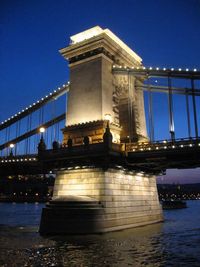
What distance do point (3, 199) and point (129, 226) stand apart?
127 meters

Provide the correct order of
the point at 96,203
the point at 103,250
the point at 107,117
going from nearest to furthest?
the point at 103,250, the point at 96,203, the point at 107,117

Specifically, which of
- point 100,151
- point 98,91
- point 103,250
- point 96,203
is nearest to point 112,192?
point 96,203

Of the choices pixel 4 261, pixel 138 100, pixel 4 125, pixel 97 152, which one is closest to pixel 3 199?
pixel 4 125

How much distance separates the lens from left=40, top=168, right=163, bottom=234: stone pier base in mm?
31906

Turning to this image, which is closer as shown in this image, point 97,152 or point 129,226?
point 97,152

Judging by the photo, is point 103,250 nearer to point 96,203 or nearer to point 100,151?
point 96,203

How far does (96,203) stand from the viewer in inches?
1308

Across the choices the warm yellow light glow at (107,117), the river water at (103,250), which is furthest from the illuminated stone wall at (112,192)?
the warm yellow light glow at (107,117)

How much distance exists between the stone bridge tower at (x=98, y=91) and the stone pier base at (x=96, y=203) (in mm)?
4828

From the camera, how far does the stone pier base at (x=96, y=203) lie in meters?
31.9

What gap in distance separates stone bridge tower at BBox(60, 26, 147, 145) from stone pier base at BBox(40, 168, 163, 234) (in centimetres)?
483

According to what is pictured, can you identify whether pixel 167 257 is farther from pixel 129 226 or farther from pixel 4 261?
pixel 129 226

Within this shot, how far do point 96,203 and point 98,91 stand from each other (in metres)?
13.9

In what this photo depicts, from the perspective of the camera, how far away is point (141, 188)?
4191cm
